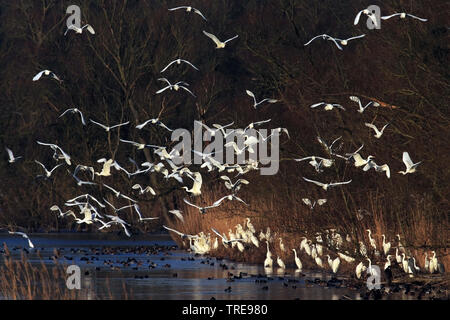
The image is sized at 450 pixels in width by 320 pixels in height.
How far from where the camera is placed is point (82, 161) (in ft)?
138

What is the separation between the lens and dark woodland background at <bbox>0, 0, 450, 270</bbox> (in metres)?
22.1

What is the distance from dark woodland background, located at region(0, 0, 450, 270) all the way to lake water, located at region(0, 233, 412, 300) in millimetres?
1328

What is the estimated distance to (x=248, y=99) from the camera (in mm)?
42344

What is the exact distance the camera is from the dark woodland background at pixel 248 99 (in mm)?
22125

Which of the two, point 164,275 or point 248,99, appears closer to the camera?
point 164,275

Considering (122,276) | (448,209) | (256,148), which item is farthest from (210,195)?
(448,209)

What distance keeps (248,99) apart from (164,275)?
17.5 meters

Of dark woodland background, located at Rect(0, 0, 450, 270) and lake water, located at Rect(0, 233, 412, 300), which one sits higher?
dark woodland background, located at Rect(0, 0, 450, 270)

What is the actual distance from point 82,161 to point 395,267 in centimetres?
2167

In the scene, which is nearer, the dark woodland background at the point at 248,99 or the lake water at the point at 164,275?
the lake water at the point at 164,275

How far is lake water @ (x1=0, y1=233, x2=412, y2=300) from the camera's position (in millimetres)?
21172

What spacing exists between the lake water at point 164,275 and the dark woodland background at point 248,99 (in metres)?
1.33

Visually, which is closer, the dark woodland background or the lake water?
the lake water
